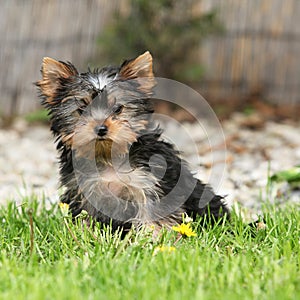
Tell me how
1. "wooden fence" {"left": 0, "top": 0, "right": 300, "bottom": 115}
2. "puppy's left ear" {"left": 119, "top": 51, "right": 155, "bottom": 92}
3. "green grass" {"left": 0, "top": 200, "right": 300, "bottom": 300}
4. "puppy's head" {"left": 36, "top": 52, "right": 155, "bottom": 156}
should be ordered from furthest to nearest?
"wooden fence" {"left": 0, "top": 0, "right": 300, "bottom": 115}, "puppy's left ear" {"left": 119, "top": 51, "right": 155, "bottom": 92}, "puppy's head" {"left": 36, "top": 52, "right": 155, "bottom": 156}, "green grass" {"left": 0, "top": 200, "right": 300, "bottom": 300}

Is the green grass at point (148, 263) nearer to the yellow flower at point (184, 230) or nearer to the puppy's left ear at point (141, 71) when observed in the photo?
the yellow flower at point (184, 230)

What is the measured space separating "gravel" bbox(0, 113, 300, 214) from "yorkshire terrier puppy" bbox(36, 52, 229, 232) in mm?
1095

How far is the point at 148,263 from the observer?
11.1ft

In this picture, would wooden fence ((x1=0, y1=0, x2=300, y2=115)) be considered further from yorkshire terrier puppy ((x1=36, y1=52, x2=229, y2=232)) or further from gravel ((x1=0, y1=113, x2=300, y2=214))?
yorkshire terrier puppy ((x1=36, y1=52, x2=229, y2=232))

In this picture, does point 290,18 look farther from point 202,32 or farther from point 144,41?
point 144,41

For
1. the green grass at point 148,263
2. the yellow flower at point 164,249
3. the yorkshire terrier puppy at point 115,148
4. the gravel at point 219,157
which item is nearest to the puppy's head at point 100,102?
the yorkshire terrier puppy at point 115,148

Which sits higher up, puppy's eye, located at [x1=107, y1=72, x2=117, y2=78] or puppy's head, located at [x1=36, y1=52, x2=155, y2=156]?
puppy's eye, located at [x1=107, y1=72, x2=117, y2=78]

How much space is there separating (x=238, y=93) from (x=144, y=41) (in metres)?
1.74

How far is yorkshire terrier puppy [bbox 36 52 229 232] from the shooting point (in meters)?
4.10

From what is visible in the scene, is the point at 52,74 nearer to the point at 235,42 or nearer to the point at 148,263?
the point at 148,263

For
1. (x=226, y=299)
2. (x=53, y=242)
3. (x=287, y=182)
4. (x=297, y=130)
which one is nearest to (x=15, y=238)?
(x=53, y=242)

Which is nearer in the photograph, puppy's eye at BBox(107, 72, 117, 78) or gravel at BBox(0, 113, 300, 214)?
puppy's eye at BBox(107, 72, 117, 78)

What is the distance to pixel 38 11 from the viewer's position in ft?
35.0

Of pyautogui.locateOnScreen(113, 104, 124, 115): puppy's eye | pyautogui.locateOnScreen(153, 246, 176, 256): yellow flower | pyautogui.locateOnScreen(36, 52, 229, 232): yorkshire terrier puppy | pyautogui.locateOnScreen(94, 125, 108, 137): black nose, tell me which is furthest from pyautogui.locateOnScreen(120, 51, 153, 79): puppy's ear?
pyautogui.locateOnScreen(153, 246, 176, 256): yellow flower
